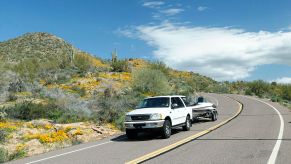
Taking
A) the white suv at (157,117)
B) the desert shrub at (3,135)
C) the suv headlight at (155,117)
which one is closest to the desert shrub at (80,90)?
A: the white suv at (157,117)

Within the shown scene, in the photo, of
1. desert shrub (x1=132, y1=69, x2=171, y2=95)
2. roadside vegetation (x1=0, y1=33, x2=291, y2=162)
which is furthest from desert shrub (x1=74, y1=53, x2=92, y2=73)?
desert shrub (x1=132, y1=69, x2=171, y2=95)

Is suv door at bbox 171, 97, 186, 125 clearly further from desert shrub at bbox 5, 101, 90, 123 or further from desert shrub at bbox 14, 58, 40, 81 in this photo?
desert shrub at bbox 14, 58, 40, 81

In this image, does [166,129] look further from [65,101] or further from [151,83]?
[151,83]

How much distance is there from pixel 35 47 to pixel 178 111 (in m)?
76.6

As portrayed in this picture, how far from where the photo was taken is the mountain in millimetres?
83062

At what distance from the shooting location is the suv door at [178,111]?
17998mm

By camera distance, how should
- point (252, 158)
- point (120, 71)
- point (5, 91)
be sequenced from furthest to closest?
point (120, 71) < point (5, 91) < point (252, 158)

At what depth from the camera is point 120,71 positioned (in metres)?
56.5

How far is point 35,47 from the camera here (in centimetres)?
8969

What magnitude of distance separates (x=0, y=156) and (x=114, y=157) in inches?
153

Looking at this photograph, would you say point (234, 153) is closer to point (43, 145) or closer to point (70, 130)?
point (43, 145)

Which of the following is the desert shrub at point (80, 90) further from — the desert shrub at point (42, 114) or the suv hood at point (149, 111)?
the suv hood at point (149, 111)

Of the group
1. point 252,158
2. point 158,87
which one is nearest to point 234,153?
point 252,158

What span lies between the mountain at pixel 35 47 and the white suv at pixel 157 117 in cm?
6426
